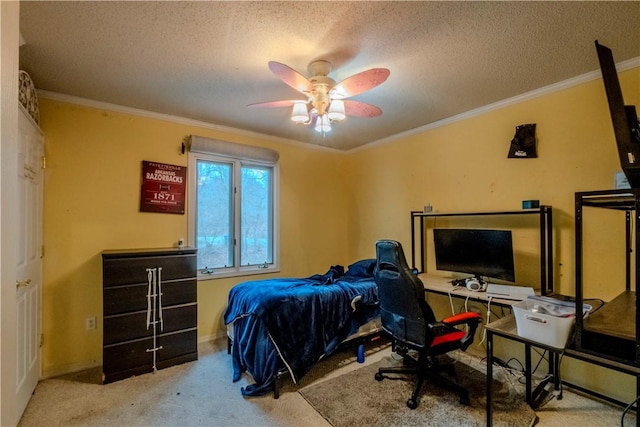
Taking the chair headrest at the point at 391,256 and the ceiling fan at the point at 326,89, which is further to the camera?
the chair headrest at the point at 391,256

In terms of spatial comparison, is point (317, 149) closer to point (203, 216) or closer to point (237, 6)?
point (203, 216)

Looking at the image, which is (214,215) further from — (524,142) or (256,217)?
(524,142)

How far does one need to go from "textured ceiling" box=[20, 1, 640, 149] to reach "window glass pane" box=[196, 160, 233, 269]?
0.89 meters

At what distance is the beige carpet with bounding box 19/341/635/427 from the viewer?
2.00 m

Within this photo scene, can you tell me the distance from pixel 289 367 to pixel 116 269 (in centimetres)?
165

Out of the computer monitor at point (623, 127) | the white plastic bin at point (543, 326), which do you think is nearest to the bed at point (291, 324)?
the white plastic bin at point (543, 326)

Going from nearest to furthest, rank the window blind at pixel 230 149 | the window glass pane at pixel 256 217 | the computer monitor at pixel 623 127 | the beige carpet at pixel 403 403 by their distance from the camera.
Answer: the computer monitor at pixel 623 127, the beige carpet at pixel 403 403, the window blind at pixel 230 149, the window glass pane at pixel 256 217

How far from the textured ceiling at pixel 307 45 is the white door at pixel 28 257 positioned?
576 millimetres

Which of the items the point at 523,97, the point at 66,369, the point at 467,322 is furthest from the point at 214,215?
the point at 523,97

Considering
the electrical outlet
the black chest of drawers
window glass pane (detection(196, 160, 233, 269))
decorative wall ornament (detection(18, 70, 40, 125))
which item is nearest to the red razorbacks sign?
window glass pane (detection(196, 160, 233, 269))

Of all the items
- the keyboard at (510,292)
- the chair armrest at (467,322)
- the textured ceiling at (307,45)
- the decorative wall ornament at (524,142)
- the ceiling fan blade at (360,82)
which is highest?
the textured ceiling at (307,45)

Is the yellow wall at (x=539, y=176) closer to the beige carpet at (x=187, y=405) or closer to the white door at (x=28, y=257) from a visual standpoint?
the beige carpet at (x=187, y=405)

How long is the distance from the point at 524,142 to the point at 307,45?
82.5 inches

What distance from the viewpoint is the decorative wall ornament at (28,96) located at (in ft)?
6.76
